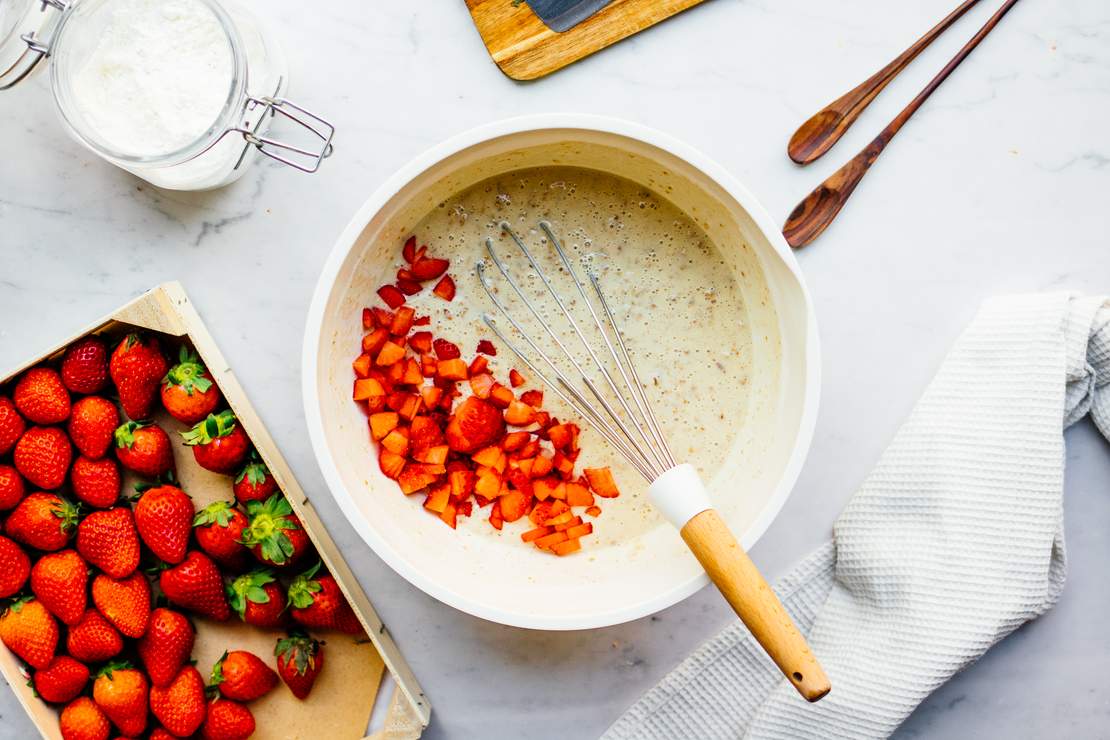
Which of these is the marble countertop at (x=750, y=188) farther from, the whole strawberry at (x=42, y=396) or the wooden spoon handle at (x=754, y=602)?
the wooden spoon handle at (x=754, y=602)

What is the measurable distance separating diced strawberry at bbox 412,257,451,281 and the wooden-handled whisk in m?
0.04

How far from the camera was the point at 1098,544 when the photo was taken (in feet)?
3.23

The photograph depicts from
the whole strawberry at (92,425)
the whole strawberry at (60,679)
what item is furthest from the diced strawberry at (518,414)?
the whole strawberry at (60,679)

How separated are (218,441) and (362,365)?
0.56 ft

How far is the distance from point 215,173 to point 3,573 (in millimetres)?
468

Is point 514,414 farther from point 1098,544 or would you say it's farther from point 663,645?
point 1098,544

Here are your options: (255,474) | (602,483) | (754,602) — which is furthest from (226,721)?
(754,602)

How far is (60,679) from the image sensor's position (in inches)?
36.8

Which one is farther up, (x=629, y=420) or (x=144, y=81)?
(x=144, y=81)

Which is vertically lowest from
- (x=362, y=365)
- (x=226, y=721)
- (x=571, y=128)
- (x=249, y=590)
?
(x=226, y=721)

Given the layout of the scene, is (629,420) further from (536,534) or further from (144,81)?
(144,81)

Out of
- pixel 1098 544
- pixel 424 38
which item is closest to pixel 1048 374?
pixel 1098 544

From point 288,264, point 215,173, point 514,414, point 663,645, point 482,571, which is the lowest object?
point 663,645

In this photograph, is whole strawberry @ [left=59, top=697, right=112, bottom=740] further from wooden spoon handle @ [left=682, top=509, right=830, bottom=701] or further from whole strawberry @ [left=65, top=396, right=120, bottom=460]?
wooden spoon handle @ [left=682, top=509, right=830, bottom=701]
